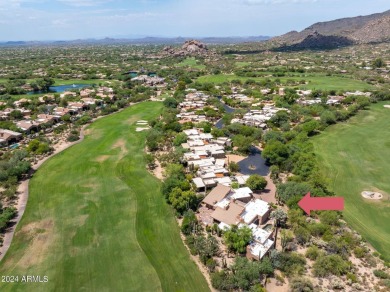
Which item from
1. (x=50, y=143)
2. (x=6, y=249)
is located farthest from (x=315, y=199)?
(x=50, y=143)

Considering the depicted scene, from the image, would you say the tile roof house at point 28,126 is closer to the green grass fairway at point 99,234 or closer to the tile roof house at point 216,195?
the green grass fairway at point 99,234

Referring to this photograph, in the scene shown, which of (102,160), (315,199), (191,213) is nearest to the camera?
(191,213)

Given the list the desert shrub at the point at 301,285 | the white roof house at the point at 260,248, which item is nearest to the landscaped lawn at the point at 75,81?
the white roof house at the point at 260,248

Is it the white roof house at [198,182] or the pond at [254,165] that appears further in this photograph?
the pond at [254,165]

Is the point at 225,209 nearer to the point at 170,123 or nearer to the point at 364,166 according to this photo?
the point at 364,166

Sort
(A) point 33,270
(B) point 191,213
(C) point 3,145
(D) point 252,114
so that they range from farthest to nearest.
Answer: (D) point 252,114, (C) point 3,145, (B) point 191,213, (A) point 33,270
